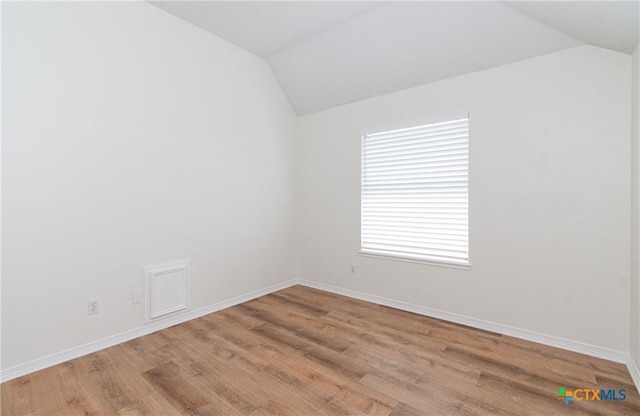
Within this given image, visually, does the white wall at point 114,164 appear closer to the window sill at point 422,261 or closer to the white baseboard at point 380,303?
the white baseboard at point 380,303

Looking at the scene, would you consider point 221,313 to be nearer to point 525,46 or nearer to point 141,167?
point 141,167

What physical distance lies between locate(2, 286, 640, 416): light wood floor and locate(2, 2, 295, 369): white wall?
0.49 meters

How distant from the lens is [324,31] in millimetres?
3260

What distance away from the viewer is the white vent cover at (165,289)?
2.89 metres

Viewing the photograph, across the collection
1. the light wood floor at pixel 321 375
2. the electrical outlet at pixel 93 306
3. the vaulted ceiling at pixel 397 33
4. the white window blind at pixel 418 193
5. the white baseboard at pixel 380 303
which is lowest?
the light wood floor at pixel 321 375

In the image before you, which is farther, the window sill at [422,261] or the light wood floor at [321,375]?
the window sill at [422,261]

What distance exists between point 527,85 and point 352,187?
6.85 ft

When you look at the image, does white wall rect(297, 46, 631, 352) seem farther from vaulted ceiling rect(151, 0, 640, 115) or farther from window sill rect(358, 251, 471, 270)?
vaulted ceiling rect(151, 0, 640, 115)

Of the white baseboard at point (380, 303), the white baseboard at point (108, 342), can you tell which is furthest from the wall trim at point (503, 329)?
the white baseboard at point (108, 342)

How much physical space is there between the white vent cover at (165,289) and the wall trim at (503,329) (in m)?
1.96

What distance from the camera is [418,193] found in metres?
3.39

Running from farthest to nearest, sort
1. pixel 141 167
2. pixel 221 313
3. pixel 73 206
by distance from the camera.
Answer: pixel 221 313 → pixel 141 167 → pixel 73 206

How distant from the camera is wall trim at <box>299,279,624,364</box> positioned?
240cm

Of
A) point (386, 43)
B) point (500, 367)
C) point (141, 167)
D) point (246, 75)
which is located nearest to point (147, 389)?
point (141, 167)
